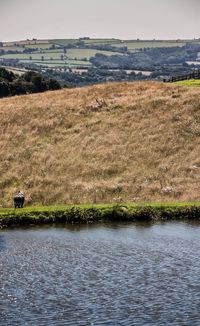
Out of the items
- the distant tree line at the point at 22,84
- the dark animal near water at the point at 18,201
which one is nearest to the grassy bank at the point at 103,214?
the dark animal near water at the point at 18,201

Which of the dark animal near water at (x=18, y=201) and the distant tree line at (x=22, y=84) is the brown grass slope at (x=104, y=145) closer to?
the dark animal near water at (x=18, y=201)

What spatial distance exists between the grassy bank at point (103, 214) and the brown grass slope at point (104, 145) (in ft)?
16.6

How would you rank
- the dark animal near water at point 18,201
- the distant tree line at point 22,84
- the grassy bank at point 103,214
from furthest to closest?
the distant tree line at point 22,84
the dark animal near water at point 18,201
the grassy bank at point 103,214

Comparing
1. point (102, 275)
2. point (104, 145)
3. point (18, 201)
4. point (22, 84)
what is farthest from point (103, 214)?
point (22, 84)

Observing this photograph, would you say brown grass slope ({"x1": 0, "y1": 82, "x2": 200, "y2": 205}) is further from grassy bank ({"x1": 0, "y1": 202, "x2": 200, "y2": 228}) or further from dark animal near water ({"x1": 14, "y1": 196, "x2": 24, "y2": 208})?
grassy bank ({"x1": 0, "y1": 202, "x2": 200, "y2": 228})

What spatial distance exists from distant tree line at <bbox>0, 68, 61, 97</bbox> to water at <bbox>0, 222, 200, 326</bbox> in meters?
76.1

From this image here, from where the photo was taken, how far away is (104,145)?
6762 cm

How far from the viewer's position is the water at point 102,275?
24.8 metres

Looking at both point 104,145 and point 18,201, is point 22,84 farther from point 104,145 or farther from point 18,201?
point 18,201

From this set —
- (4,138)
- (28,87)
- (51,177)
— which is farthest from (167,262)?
(28,87)

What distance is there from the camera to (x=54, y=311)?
83.6 ft

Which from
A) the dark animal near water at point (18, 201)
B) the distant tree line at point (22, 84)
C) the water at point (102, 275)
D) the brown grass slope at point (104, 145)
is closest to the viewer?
the water at point (102, 275)

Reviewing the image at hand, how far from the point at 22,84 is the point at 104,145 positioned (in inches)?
2188

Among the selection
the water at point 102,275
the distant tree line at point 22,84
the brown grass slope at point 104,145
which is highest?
the distant tree line at point 22,84
